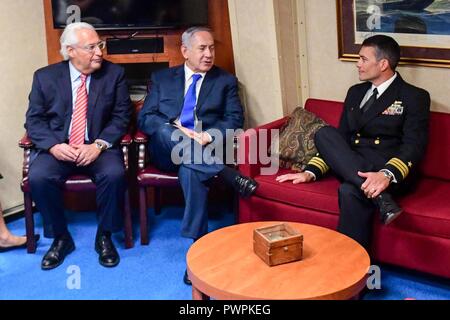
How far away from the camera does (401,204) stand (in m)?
3.22

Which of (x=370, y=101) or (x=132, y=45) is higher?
(x=132, y=45)

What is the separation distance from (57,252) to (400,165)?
6.26ft

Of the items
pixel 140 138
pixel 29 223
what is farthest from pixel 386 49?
pixel 29 223

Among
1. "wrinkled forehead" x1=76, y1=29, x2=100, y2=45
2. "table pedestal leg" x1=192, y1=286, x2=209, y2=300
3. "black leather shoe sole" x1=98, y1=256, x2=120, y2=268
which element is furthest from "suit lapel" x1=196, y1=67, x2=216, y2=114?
"table pedestal leg" x1=192, y1=286, x2=209, y2=300

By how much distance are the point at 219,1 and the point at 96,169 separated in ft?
4.59

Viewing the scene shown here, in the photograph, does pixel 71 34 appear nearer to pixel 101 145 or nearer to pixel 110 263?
pixel 101 145

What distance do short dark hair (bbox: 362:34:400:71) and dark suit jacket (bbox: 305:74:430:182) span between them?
108 millimetres

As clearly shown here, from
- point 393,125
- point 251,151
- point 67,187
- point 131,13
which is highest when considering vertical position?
point 131,13

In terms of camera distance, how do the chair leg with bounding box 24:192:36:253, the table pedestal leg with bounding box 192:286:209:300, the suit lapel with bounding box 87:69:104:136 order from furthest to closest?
the suit lapel with bounding box 87:69:104:136
the chair leg with bounding box 24:192:36:253
the table pedestal leg with bounding box 192:286:209:300

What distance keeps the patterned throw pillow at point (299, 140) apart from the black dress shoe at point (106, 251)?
1.08 metres

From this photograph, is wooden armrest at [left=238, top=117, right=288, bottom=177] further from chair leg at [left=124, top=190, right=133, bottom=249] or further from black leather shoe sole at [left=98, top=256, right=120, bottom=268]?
black leather shoe sole at [left=98, top=256, right=120, bottom=268]

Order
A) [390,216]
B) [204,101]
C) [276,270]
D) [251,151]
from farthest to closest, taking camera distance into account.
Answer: [204,101]
[251,151]
[390,216]
[276,270]

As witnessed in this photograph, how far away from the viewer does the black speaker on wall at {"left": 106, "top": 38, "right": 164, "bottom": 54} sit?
4238 millimetres
